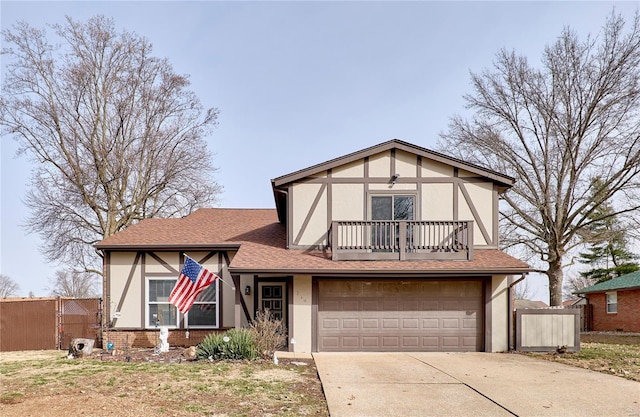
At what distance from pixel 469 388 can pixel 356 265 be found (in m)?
5.40

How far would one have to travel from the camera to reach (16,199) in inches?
967

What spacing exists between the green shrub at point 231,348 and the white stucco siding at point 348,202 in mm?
4788

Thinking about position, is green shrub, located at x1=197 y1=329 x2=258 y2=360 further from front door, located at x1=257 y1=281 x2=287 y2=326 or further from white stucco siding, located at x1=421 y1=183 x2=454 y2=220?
white stucco siding, located at x1=421 y1=183 x2=454 y2=220

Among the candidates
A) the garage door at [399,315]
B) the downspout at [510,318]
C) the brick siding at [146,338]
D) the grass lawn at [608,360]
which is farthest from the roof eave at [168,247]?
the grass lawn at [608,360]

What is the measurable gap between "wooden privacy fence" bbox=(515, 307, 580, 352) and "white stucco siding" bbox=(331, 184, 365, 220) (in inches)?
217

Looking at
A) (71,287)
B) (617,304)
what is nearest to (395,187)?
(617,304)

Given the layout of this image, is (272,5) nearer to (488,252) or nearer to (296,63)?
(296,63)

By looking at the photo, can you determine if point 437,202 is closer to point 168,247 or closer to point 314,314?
point 314,314

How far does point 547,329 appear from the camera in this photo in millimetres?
13805

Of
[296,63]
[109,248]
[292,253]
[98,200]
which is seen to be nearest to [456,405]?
[292,253]

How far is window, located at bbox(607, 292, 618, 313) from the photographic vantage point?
2550 centimetres

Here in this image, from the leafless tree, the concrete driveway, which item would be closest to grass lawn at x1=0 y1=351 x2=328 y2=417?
the concrete driveway

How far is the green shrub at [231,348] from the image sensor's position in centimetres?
1147

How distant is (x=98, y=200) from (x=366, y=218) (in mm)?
16593
